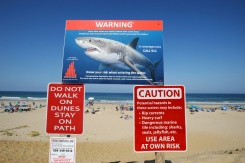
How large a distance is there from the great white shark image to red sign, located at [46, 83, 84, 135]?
0.59m

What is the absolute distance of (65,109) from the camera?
290 cm

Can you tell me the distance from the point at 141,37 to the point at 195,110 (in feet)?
111

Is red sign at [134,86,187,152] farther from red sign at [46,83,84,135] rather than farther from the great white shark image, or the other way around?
red sign at [46,83,84,135]

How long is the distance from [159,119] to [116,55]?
4.16 feet

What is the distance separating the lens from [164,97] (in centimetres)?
279

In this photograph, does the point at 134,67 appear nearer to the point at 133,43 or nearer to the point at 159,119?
the point at 133,43

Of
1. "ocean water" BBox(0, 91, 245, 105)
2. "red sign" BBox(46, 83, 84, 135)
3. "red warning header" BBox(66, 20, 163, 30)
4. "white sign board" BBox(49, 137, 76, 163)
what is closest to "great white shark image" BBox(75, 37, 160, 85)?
"red warning header" BBox(66, 20, 163, 30)

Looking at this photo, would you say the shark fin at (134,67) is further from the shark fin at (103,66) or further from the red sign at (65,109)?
the red sign at (65,109)

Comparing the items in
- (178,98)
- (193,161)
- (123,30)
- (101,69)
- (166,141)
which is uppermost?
(123,30)

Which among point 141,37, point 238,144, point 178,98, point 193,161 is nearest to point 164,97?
point 178,98

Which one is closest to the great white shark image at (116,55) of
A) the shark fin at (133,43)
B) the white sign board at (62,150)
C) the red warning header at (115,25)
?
the shark fin at (133,43)

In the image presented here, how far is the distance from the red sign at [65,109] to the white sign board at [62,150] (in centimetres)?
14

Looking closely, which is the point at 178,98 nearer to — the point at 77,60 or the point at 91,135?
the point at 77,60

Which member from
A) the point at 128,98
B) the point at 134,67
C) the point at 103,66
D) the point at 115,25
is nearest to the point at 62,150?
the point at 103,66
